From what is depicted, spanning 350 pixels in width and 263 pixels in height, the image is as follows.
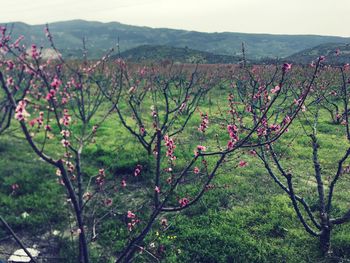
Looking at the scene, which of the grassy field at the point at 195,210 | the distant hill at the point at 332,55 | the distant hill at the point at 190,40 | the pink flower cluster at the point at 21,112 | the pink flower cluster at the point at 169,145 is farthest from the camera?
the distant hill at the point at 190,40

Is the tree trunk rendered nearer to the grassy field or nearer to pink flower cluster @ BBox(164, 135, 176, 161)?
the grassy field

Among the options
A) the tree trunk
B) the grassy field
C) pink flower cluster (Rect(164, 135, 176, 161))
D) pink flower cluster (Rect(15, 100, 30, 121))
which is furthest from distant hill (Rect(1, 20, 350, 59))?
pink flower cluster (Rect(15, 100, 30, 121))

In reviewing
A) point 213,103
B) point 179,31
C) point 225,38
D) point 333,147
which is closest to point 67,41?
point 179,31

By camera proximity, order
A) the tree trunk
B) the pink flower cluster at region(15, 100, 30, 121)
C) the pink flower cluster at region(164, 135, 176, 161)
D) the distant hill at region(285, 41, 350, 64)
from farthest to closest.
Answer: the distant hill at region(285, 41, 350, 64), the tree trunk, the pink flower cluster at region(164, 135, 176, 161), the pink flower cluster at region(15, 100, 30, 121)

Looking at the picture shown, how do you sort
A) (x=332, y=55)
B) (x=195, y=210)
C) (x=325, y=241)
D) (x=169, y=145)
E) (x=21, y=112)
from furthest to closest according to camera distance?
(x=195, y=210) → (x=332, y=55) → (x=325, y=241) → (x=169, y=145) → (x=21, y=112)

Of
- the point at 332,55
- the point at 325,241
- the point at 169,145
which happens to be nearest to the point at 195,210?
the point at 325,241

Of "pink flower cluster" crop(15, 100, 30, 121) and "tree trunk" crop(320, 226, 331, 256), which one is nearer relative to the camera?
"pink flower cluster" crop(15, 100, 30, 121)

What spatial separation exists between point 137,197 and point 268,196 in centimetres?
336

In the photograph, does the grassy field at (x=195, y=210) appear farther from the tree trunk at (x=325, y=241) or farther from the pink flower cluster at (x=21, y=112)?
the pink flower cluster at (x=21, y=112)

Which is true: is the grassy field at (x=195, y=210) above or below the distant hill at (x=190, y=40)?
below

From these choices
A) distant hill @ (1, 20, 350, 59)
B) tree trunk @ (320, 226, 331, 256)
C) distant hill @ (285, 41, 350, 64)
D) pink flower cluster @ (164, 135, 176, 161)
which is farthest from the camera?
distant hill @ (1, 20, 350, 59)

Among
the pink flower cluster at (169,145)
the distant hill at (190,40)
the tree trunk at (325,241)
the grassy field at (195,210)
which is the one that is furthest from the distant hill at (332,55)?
the distant hill at (190,40)

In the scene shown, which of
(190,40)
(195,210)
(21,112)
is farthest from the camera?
(190,40)

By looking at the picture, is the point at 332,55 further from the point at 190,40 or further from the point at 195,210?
the point at 190,40
